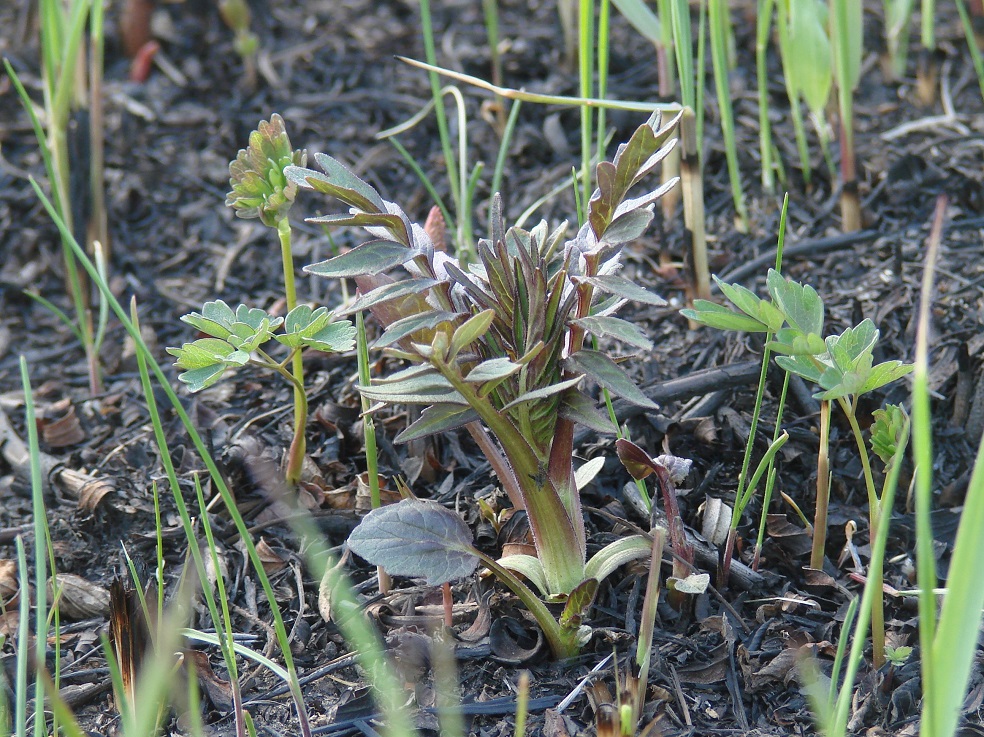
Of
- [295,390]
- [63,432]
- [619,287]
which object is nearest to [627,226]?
[619,287]

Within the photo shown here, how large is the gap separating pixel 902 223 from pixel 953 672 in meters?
1.26

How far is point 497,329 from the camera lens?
96 cm

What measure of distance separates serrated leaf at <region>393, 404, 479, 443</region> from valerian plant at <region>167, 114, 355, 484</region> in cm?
13

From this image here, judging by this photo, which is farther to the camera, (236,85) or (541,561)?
(236,85)

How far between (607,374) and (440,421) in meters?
0.18

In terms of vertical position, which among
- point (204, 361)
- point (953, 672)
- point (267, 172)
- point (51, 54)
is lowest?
point (953, 672)

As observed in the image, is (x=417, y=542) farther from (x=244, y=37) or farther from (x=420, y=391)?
(x=244, y=37)

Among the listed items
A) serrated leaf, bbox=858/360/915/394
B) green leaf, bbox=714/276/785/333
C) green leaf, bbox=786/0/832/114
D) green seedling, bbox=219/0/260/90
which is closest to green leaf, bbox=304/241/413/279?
green leaf, bbox=714/276/785/333

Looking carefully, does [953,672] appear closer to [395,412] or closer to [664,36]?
[395,412]

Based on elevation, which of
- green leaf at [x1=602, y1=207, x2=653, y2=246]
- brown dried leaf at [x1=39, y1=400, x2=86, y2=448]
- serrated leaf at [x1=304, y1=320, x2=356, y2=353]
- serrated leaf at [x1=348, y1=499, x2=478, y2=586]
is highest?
green leaf at [x1=602, y1=207, x2=653, y2=246]

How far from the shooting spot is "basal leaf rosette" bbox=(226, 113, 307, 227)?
1.11m

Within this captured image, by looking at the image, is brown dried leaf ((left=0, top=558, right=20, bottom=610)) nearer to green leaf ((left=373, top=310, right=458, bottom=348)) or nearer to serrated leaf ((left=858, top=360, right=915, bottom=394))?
green leaf ((left=373, top=310, right=458, bottom=348))

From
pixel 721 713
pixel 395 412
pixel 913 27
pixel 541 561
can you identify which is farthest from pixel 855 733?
pixel 913 27

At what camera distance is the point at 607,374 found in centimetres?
89
